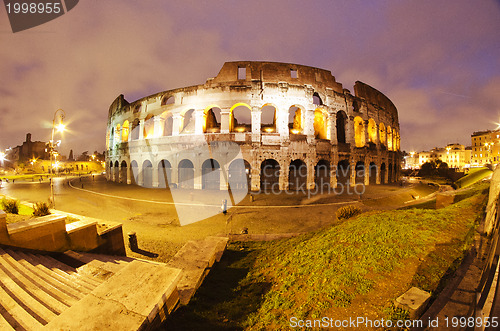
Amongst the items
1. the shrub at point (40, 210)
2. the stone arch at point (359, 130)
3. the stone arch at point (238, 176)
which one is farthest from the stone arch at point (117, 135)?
the stone arch at point (359, 130)

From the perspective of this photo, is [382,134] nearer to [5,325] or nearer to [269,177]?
[269,177]

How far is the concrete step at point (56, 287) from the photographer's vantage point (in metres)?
2.95

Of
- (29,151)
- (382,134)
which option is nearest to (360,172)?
(382,134)

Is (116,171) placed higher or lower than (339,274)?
higher

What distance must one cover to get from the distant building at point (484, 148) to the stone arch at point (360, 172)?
69852mm

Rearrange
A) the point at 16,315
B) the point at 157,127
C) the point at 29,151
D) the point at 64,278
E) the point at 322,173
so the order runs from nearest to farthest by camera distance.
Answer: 1. the point at 16,315
2. the point at 64,278
3. the point at 322,173
4. the point at 157,127
5. the point at 29,151

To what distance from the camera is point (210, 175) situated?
Result: 17531 mm

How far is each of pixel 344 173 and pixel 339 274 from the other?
17472mm

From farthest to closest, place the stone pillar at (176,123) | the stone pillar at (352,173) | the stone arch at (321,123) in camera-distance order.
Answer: the stone pillar at (352,173) < the stone arch at (321,123) < the stone pillar at (176,123)

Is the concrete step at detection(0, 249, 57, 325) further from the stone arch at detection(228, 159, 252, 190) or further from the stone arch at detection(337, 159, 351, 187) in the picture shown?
the stone arch at detection(337, 159, 351, 187)

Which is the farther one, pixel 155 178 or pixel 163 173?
pixel 163 173

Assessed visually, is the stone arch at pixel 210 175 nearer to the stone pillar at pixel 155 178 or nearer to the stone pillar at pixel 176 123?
the stone pillar at pixel 176 123

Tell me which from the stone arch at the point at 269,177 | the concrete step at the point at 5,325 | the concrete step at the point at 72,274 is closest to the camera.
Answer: the concrete step at the point at 5,325

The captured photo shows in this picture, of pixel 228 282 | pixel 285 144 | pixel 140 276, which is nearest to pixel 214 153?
pixel 285 144
